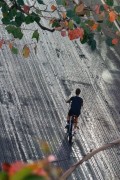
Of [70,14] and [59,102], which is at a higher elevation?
[70,14]

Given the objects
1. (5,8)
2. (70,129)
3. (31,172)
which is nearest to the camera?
(31,172)

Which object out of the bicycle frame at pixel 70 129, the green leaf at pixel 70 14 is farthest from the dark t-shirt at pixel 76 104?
the green leaf at pixel 70 14

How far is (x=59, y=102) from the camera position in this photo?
14.5 metres

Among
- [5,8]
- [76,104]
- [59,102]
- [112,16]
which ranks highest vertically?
[5,8]

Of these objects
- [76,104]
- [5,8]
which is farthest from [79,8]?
[76,104]

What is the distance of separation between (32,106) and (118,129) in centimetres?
333

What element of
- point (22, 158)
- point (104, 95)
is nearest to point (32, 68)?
point (104, 95)

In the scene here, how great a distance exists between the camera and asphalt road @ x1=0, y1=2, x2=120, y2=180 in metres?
11.6

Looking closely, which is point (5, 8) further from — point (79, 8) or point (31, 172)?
point (31, 172)

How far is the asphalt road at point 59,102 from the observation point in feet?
38.2

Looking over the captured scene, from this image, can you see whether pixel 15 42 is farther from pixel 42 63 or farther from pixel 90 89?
pixel 90 89

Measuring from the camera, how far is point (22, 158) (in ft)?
36.0

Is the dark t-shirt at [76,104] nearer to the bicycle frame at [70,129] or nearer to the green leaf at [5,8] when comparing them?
the bicycle frame at [70,129]

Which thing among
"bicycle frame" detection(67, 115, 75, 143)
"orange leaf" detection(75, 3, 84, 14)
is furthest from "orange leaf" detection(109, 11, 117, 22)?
"bicycle frame" detection(67, 115, 75, 143)
